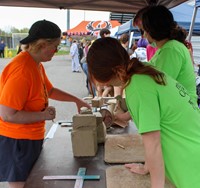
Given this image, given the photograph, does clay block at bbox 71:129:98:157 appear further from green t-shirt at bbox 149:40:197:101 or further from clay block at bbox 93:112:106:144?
green t-shirt at bbox 149:40:197:101

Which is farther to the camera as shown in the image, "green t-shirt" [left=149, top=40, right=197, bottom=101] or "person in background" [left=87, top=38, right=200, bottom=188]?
"green t-shirt" [left=149, top=40, right=197, bottom=101]

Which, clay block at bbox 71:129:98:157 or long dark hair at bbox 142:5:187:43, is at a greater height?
long dark hair at bbox 142:5:187:43

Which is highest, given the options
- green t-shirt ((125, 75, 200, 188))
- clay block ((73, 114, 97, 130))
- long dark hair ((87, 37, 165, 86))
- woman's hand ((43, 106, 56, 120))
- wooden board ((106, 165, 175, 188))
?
long dark hair ((87, 37, 165, 86))

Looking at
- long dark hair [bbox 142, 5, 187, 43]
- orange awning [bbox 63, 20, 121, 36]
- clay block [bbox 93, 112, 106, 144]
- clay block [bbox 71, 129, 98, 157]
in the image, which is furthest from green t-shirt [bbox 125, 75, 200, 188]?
orange awning [bbox 63, 20, 121, 36]

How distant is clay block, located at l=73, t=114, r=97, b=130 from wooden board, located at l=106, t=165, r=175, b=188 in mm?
254

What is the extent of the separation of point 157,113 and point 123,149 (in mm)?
595

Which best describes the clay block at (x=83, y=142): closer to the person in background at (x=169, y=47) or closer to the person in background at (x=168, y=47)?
the person in background at (x=168, y=47)

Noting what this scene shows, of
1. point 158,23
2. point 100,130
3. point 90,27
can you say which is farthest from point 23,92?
point 90,27

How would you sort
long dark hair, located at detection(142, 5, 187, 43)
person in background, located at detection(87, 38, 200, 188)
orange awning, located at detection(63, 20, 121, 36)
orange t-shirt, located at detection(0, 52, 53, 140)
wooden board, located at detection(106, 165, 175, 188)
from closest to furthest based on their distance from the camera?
person in background, located at detection(87, 38, 200, 188) < wooden board, located at detection(106, 165, 175, 188) < orange t-shirt, located at detection(0, 52, 53, 140) < long dark hair, located at detection(142, 5, 187, 43) < orange awning, located at detection(63, 20, 121, 36)

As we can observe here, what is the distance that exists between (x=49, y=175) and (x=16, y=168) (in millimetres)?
282

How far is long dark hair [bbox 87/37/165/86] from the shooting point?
3.01ft

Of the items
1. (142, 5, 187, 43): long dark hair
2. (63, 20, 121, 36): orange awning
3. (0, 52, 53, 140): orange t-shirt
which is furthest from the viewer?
(63, 20, 121, 36): orange awning

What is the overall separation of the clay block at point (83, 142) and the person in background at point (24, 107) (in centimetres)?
16

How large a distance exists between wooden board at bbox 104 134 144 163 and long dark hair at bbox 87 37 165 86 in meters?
0.51
